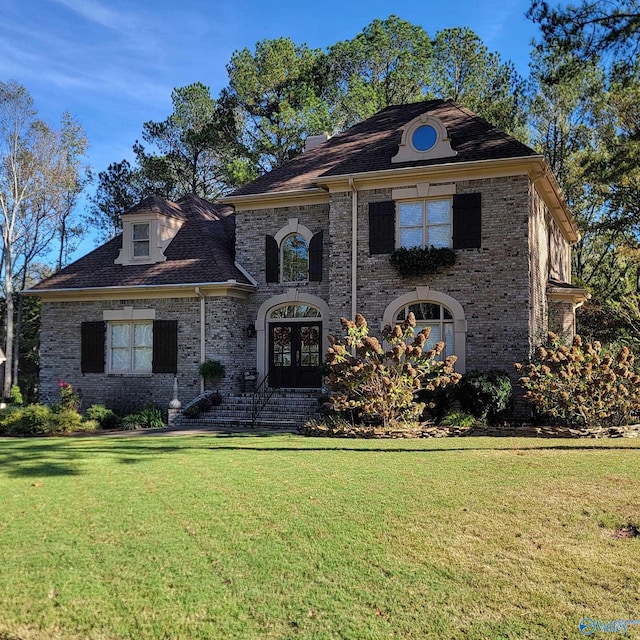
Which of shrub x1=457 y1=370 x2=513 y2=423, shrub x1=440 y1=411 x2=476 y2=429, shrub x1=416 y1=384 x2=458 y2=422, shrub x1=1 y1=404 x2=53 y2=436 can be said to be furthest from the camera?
shrub x1=1 y1=404 x2=53 y2=436

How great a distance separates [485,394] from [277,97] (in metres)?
21.5

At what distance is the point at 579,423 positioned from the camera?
12734mm

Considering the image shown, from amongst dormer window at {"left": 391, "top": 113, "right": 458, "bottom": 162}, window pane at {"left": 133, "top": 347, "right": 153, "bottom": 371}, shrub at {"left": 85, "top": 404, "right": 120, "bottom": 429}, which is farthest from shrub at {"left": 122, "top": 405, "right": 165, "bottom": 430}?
dormer window at {"left": 391, "top": 113, "right": 458, "bottom": 162}

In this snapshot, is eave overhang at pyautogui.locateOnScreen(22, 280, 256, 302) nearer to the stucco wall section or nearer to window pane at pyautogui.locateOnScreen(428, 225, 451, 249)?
the stucco wall section

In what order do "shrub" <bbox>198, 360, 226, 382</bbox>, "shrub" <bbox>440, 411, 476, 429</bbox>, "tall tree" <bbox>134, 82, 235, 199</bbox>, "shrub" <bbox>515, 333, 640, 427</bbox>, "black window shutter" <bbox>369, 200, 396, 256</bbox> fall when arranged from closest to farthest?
"shrub" <bbox>515, 333, 640, 427</bbox>
"shrub" <bbox>440, 411, 476, 429</bbox>
"black window shutter" <bbox>369, 200, 396, 256</bbox>
"shrub" <bbox>198, 360, 226, 382</bbox>
"tall tree" <bbox>134, 82, 235, 199</bbox>

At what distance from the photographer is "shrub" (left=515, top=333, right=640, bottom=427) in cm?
1255

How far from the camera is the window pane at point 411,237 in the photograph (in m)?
16.3

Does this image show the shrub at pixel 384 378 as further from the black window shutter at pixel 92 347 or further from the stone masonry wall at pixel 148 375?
the black window shutter at pixel 92 347

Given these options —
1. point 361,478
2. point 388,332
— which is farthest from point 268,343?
point 361,478

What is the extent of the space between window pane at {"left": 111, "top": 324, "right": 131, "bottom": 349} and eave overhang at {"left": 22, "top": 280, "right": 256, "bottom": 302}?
2.98ft

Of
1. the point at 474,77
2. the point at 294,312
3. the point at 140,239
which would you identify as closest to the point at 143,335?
the point at 140,239

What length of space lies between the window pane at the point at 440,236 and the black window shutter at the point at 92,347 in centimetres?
1039

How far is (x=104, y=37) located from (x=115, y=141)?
1993 centimetres

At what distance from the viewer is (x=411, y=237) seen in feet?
53.8
